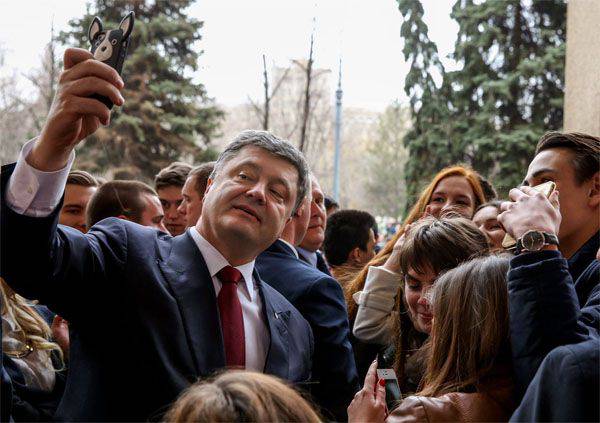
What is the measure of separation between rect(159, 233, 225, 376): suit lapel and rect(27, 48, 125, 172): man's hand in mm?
678

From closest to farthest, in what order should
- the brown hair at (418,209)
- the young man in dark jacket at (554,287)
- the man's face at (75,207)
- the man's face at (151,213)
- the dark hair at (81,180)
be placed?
1. the young man in dark jacket at (554,287)
2. the brown hair at (418,209)
3. the man's face at (151,213)
4. the man's face at (75,207)
5. the dark hair at (81,180)

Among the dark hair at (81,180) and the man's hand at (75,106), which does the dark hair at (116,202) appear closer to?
the dark hair at (81,180)

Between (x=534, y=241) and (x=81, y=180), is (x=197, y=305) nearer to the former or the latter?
(x=534, y=241)

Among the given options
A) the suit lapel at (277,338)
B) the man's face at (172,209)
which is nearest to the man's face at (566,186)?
the suit lapel at (277,338)

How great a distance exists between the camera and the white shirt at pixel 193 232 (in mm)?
1749

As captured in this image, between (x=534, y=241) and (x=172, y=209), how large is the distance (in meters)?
3.60

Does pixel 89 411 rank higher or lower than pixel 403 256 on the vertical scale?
lower

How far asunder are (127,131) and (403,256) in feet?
39.7

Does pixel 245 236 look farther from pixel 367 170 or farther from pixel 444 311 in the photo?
pixel 367 170

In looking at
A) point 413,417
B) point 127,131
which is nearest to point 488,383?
point 413,417

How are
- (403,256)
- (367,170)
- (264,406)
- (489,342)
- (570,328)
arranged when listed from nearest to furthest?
(264,406), (570,328), (489,342), (403,256), (367,170)

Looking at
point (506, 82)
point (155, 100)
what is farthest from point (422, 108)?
point (155, 100)

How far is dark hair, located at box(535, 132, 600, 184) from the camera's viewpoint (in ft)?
9.88

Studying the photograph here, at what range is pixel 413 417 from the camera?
2.10 metres
